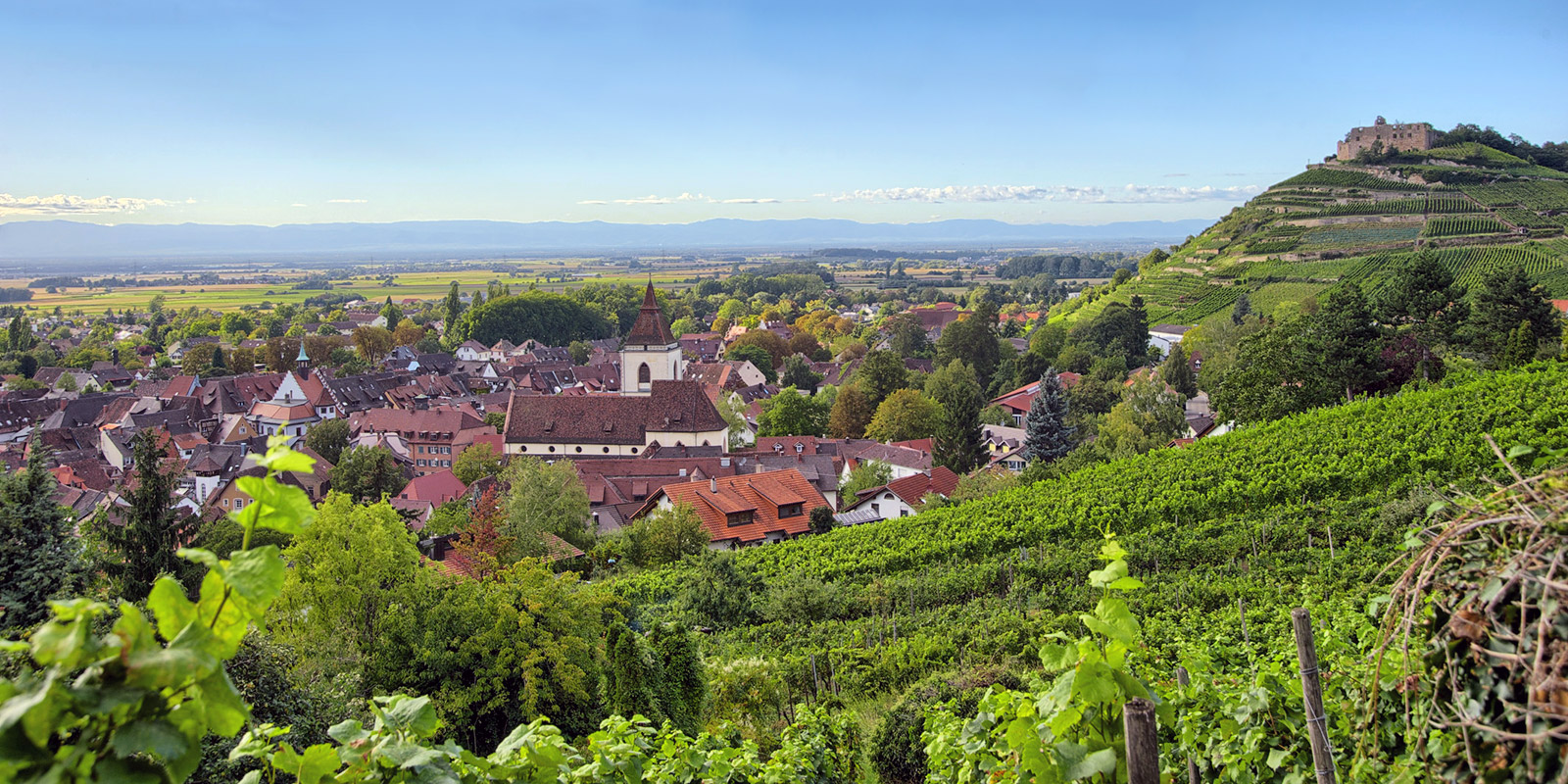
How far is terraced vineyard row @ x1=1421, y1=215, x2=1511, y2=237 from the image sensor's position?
6462cm

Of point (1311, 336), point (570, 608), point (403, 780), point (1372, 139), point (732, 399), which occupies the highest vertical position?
point (1372, 139)

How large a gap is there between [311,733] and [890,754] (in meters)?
5.93

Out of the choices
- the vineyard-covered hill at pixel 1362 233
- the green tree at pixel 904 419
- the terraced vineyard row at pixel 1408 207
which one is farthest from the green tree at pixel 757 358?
the terraced vineyard row at pixel 1408 207

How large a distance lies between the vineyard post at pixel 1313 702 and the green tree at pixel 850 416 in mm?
46832

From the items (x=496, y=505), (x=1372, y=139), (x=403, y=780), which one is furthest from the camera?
(x=1372, y=139)

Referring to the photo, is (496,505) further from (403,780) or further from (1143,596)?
(403,780)

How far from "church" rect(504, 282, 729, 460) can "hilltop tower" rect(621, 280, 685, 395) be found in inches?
319

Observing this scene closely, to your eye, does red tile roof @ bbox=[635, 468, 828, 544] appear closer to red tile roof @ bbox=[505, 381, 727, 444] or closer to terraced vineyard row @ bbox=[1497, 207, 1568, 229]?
red tile roof @ bbox=[505, 381, 727, 444]

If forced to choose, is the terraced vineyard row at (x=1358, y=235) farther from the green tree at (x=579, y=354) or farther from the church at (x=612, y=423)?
the green tree at (x=579, y=354)

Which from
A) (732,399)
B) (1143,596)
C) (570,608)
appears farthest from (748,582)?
(732,399)

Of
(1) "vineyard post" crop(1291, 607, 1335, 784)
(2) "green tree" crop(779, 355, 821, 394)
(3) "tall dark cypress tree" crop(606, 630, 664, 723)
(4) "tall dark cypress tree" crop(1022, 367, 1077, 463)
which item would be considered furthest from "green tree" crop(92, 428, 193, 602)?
(2) "green tree" crop(779, 355, 821, 394)

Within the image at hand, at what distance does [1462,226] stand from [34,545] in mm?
80038

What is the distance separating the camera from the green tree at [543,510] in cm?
2522

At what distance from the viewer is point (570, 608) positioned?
13.7 m
